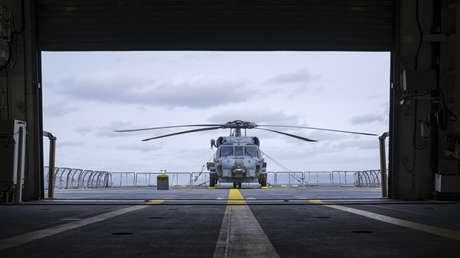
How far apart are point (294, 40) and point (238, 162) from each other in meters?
9.70

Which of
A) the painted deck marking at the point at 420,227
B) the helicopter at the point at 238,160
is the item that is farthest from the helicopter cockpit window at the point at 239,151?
the painted deck marking at the point at 420,227

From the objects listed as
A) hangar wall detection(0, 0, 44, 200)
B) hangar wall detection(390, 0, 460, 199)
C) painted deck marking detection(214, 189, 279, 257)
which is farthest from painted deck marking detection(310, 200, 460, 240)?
hangar wall detection(0, 0, 44, 200)

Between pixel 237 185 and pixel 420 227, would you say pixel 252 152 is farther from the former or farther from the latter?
pixel 420 227

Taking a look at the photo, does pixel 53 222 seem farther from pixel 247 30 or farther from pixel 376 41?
pixel 376 41

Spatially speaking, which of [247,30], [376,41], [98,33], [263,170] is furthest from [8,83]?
[263,170]

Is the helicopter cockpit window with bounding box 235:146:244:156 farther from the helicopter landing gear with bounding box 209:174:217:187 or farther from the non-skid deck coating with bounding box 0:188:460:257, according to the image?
the non-skid deck coating with bounding box 0:188:460:257

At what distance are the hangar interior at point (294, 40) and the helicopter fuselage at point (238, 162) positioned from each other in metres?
9.46

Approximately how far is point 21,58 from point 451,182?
30.9 feet

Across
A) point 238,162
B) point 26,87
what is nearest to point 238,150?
point 238,162

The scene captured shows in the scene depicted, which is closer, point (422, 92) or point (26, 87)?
point (422, 92)

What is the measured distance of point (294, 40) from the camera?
1144 centimetres

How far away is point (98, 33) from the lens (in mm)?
11336

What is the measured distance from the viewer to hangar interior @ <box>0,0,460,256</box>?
988cm

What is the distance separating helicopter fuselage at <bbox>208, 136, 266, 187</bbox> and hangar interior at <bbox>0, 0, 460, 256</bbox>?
946 cm
